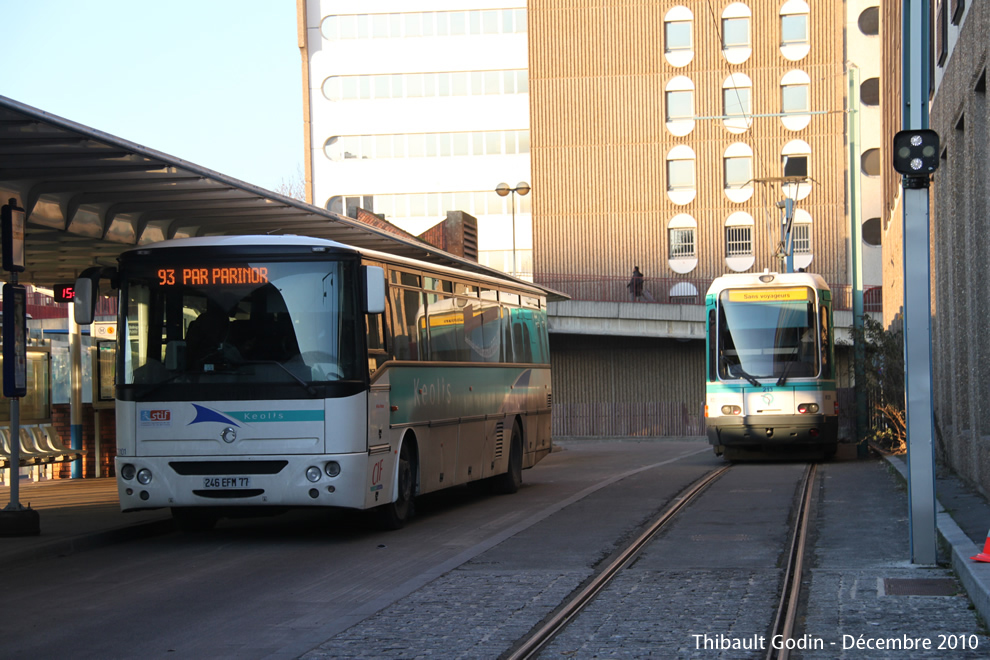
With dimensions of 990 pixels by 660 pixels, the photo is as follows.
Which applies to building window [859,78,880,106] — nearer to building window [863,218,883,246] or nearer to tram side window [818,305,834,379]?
building window [863,218,883,246]

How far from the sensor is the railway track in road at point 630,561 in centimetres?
690

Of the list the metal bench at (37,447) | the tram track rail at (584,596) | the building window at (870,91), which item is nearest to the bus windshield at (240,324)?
the tram track rail at (584,596)

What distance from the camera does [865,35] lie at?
5144 centimetres

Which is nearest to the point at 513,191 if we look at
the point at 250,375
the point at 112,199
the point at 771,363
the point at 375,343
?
the point at 771,363

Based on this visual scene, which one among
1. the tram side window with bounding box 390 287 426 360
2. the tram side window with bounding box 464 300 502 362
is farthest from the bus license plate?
the tram side window with bounding box 464 300 502 362

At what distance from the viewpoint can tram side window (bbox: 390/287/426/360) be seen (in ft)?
43.2

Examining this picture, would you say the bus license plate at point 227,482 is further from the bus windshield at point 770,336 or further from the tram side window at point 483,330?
the bus windshield at point 770,336

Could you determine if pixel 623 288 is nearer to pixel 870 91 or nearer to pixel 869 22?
Answer: pixel 870 91

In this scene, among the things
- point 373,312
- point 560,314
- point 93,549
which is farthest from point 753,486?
point 560,314

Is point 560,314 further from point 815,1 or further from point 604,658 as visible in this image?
point 604,658

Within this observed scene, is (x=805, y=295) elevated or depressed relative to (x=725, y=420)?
elevated

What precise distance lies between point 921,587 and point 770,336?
1420 centimetres

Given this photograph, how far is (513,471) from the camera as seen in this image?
18.0m

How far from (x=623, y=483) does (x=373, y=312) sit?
27.5ft
